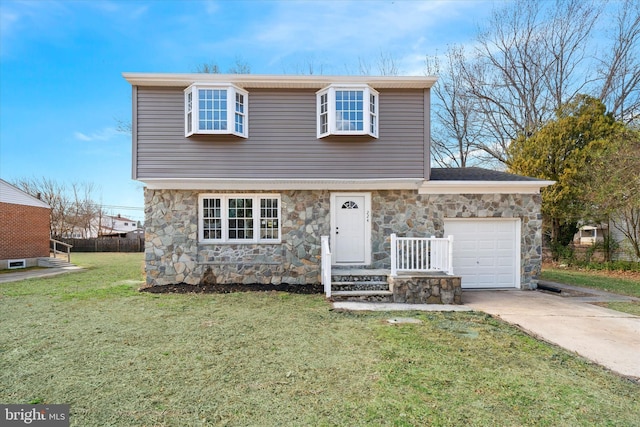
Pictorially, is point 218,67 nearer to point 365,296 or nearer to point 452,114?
point 452,114

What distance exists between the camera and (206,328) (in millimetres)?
5250

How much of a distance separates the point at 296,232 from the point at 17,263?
14.4m

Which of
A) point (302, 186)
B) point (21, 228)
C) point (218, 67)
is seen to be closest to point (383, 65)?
point (218, 67)

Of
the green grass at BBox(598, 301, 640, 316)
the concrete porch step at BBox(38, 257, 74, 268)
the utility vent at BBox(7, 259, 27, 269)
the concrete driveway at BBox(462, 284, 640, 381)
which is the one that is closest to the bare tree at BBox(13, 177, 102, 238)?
the concrete porch step at BBox(38, 257, 74, 268)

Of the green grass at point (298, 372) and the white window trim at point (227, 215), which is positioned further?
the white window trim at point (227, 215)

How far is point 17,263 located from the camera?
1466 cm

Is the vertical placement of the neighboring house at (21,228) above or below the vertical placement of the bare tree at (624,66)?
below

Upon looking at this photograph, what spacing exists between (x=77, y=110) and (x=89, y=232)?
22964 millimetres

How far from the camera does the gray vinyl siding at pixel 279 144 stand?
28.5 feet

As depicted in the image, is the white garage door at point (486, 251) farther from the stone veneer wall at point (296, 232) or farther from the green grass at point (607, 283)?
the green grass at point (607, 283)

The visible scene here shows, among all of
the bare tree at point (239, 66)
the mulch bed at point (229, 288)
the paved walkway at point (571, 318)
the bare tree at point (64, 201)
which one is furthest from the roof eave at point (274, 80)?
the bare tree at point (64, 201)

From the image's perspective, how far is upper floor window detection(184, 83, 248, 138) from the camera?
843 centimetres

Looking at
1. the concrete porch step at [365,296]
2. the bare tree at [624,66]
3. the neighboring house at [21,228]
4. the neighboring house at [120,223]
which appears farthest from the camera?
the neighboring house at [120,223]

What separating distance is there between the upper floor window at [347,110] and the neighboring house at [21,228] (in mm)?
15121
